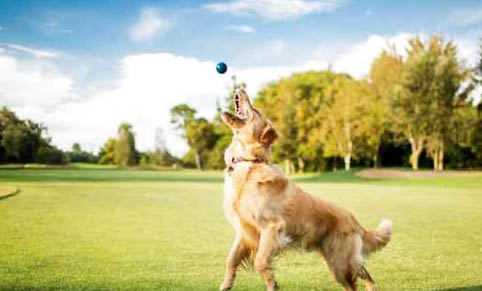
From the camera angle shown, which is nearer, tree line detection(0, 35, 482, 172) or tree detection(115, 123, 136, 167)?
tree line detection(0, 35, 482, 172)

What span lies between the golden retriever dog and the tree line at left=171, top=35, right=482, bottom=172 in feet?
90.1

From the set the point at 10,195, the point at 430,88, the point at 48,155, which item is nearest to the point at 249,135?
the point at 48,155

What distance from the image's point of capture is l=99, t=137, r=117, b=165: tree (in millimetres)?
29891

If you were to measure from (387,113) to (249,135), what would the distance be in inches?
1330

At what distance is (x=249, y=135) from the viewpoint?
4.70m

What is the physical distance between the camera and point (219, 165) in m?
61.3

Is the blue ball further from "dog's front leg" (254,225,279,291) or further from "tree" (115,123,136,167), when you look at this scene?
"tree" (115,123,136,167)

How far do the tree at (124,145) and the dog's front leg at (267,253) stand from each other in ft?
101

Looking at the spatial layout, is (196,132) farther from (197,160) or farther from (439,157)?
(439,157)

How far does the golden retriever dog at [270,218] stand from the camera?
14.3 ft

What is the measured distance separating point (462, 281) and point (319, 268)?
62.0 inches

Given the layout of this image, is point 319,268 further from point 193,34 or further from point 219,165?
point 219,165

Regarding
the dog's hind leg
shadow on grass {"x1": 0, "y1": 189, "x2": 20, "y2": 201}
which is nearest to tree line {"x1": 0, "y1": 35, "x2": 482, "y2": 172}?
shadow on grass {"x1": 0, "y1": 189, "x2": 20, "y2": 201}

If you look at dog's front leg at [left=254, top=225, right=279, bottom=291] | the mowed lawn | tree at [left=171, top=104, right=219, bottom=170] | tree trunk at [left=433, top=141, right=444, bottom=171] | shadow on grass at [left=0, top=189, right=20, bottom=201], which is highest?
tree at [left=171, top=104, right=219, bottom=170]
